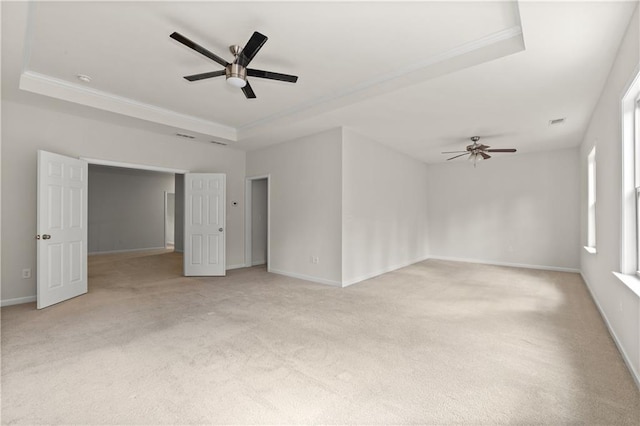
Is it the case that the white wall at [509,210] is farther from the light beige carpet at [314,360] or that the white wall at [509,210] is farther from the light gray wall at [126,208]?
the light gray wall at [126,208]

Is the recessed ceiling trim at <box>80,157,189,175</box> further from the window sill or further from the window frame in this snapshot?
the window frame

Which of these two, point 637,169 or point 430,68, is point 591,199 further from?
point 430,68

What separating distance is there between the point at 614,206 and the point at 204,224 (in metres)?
5.99

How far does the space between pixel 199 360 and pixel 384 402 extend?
59.3 inches

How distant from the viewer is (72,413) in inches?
70.1

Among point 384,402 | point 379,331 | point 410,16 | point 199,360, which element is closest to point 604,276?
point 379,331

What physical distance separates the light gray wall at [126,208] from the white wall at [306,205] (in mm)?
5670

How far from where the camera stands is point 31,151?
4.13 m

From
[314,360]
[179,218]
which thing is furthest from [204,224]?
[179,218]

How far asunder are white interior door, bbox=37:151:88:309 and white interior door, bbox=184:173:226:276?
1.65 m

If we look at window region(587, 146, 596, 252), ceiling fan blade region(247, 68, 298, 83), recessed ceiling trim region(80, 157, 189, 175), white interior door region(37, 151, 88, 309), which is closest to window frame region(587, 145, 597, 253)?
Answer: window region(587, 146, 596, 252)

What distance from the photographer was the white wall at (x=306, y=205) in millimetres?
5031

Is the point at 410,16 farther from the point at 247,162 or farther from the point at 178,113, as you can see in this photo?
the point at 247,162

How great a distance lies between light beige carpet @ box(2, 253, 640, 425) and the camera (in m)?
1.82
